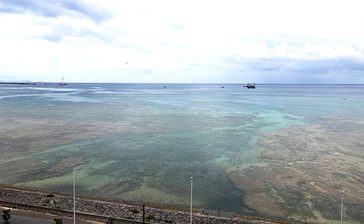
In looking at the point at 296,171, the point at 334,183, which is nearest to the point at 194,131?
the point at 296,171

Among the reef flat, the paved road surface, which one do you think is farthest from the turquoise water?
the paved road surface

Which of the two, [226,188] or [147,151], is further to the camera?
[147,151]

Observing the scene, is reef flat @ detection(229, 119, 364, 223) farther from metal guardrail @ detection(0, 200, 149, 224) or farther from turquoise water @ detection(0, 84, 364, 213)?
metal guardrail @ detection(0, 200, 149, 224)

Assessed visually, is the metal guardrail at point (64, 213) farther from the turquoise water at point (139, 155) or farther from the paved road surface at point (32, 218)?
the turquoise water at point (139, 155)

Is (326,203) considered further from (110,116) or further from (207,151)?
(110,116)

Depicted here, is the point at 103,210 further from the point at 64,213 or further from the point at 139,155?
the point at 139,155

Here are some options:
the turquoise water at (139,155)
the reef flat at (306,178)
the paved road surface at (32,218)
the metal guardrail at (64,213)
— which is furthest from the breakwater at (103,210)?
the reef flat at (306,178)
